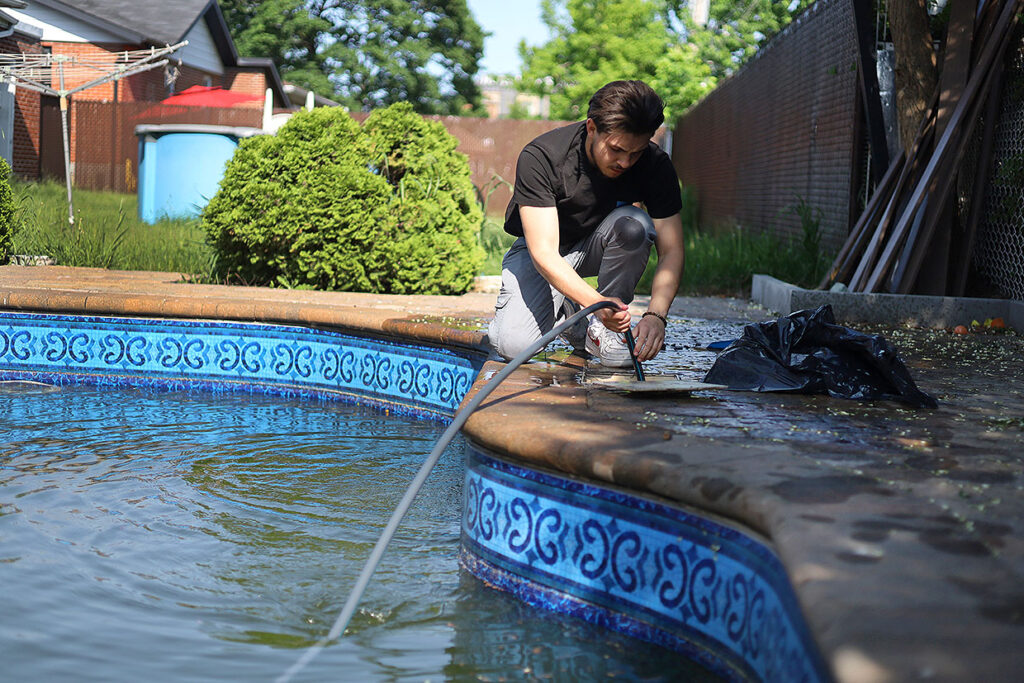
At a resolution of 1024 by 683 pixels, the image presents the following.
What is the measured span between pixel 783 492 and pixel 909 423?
1094 mm

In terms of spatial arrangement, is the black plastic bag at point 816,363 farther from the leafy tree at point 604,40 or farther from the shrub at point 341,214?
the leafy tree at point 604,40

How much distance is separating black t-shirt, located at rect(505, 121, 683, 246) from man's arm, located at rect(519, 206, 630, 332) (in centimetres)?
5

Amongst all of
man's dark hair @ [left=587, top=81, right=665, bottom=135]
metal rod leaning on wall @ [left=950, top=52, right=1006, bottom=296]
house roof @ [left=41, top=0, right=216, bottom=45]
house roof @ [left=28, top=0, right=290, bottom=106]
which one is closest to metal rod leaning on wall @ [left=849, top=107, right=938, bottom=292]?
metal rod leaning on wall @ [left=950, top=52, right=1006, bottom=296]

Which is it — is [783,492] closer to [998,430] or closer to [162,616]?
[998,430]

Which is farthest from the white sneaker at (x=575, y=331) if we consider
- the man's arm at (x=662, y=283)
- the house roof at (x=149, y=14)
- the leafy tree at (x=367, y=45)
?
the leafy tree at (x=367, y=45)

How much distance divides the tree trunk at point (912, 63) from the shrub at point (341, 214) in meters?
3.03

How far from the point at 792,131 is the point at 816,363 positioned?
23.4 ft

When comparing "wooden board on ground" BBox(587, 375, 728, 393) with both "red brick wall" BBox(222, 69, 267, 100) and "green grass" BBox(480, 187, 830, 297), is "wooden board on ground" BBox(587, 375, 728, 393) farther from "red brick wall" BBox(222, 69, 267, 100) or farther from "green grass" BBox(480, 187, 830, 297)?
"red brick wall" BBox(222, 69, 267, 100)

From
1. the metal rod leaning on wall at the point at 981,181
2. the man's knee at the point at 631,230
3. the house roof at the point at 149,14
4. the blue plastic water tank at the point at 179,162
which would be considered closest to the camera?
the man's knee at the point at 631,230

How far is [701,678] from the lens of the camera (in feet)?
6.66

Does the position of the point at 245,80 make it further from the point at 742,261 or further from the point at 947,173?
the point at 947,173

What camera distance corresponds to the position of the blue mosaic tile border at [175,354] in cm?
541

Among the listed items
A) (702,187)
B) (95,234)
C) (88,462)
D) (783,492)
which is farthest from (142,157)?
(783,492)

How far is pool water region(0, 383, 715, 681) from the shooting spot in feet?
7.01
